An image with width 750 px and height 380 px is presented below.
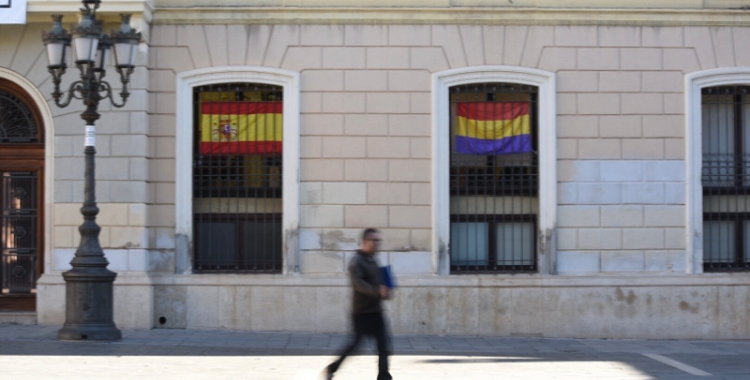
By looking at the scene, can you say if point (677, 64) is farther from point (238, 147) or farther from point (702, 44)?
point (238, 147)

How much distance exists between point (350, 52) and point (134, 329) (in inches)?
193

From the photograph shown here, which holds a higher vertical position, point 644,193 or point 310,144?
point 310,144

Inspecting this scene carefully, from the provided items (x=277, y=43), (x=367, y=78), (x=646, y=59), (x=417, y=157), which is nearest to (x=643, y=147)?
(x=646, y=59)

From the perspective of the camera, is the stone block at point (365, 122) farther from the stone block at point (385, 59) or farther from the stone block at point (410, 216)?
the stone block at point (410, 216)

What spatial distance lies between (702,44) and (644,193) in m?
2.28

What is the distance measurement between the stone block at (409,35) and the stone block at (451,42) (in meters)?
0.11

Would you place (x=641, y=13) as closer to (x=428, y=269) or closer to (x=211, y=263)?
(x=428, y=269)

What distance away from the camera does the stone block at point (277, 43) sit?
1592cm

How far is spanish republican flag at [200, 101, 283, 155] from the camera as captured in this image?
52.9 ft

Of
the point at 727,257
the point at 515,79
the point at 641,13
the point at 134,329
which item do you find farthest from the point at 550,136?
the point at 134,329

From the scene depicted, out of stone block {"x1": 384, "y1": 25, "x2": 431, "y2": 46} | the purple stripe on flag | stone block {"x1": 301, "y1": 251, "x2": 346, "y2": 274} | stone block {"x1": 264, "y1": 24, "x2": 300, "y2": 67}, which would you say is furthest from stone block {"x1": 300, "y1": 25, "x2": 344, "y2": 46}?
stone block {"x1": 301, "y1": 251, "x2": 346, "y2": 274}

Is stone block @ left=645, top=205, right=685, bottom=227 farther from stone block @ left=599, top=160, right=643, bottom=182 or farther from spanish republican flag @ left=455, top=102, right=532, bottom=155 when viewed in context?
spanish republican flag @ left=455, top=102, right=532, bottom=155

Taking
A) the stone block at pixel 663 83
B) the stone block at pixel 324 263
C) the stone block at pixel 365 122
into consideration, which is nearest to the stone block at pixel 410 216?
the stone block at pixel 324 263

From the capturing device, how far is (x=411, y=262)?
1595 centimetres
